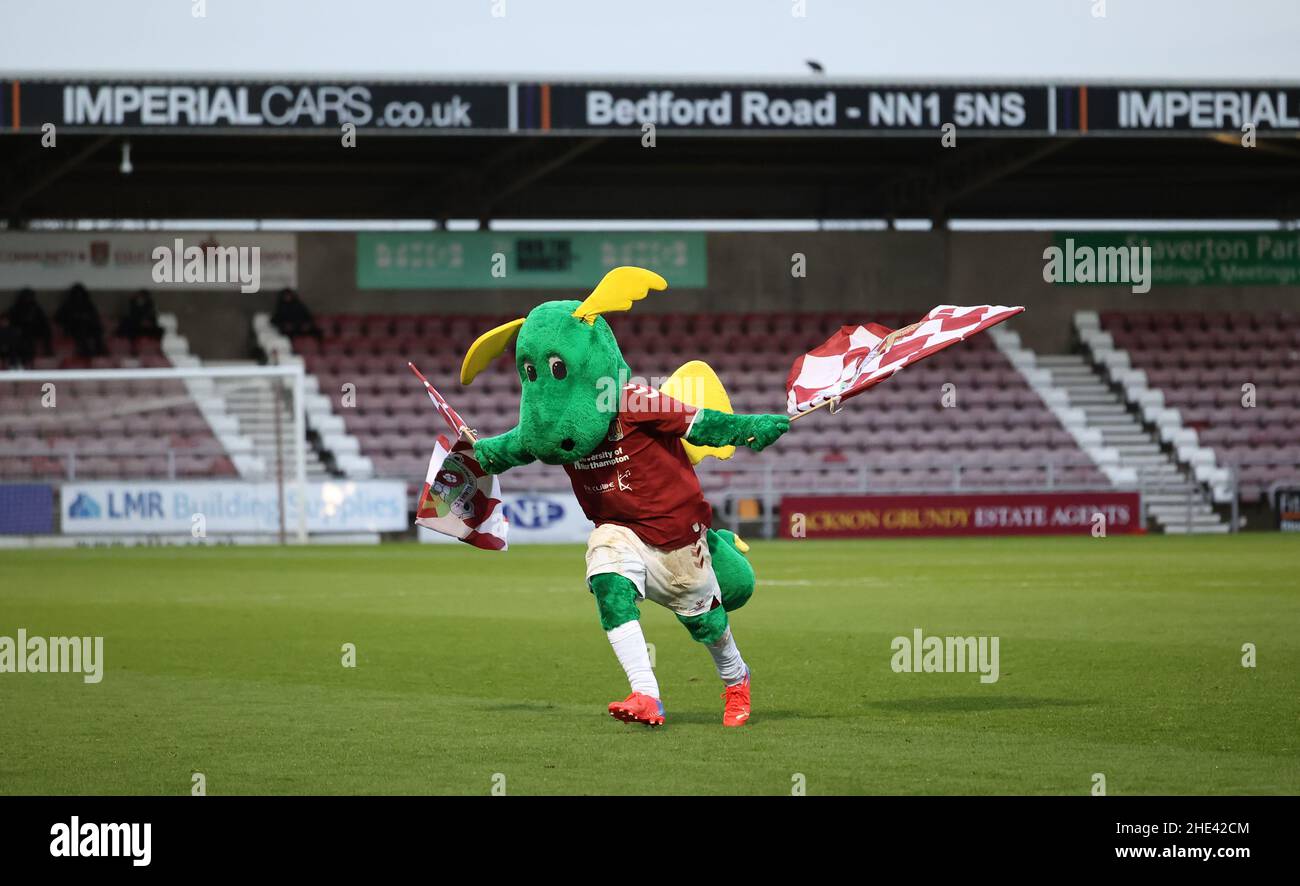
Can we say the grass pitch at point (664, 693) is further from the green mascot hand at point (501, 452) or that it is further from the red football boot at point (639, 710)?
the green mascot hand at point (501, 452)

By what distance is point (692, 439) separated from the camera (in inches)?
288

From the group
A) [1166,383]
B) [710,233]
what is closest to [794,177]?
[710,233]

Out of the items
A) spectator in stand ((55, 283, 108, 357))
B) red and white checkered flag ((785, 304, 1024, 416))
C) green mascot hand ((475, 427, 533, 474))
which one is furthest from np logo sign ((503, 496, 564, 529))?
red and white checkered flag ((785, 304, 1024, 416))

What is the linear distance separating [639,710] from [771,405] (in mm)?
23037

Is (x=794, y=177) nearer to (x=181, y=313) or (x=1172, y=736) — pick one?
(x=181, y=313)

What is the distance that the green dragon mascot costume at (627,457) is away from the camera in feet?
23.5

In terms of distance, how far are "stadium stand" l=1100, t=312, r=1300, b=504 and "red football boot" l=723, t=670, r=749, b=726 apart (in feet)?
76.4

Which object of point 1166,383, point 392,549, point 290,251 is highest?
point 290,251

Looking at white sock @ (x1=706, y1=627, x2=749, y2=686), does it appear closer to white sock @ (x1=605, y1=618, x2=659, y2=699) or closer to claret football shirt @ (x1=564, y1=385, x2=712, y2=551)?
white sock @ (x1=605, y1=618, x2=659, y2=699)

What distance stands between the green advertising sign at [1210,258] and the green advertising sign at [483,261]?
27.0 feet

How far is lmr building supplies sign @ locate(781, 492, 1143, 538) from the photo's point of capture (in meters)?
26.4

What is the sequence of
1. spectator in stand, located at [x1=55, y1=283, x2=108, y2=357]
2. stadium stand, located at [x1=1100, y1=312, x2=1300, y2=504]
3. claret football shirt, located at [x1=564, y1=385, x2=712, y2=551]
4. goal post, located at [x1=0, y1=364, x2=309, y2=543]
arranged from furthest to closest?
stadium stand, located at [x1=1100, y1=312, x2=1300, y2=504] < spectator in stand, located at [x1=55, y1=283, x2=108, y2=357] < goal post, located at [x1=0, y1=364, x2=309, y2=543] < claret football shirt, located at [x1=564, y1=385, x2=712, y2=551]

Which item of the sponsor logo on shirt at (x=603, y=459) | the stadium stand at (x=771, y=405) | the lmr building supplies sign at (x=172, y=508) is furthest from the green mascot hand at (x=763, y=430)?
the stadium stand at (x=771, y=405)

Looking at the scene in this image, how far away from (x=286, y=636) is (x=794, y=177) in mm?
22224
